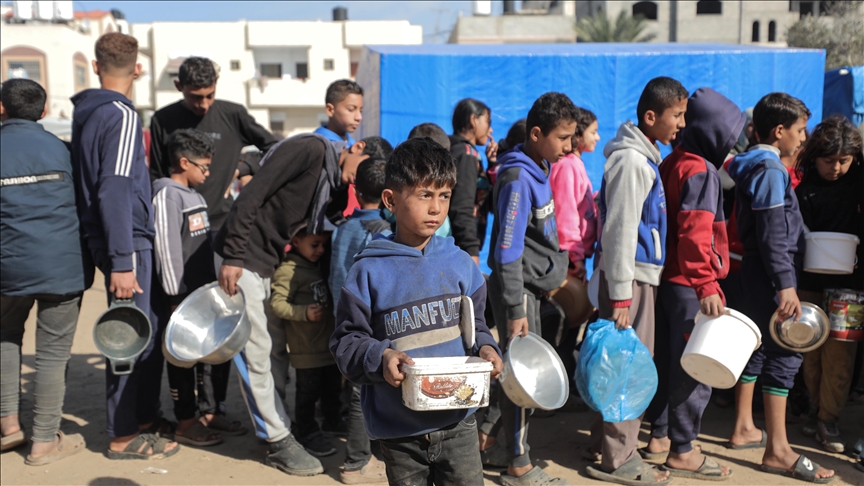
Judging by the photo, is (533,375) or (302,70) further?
(302,70)

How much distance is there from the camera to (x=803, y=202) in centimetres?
417

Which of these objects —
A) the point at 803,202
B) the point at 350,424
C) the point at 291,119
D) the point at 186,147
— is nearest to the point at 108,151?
the point at 186,147

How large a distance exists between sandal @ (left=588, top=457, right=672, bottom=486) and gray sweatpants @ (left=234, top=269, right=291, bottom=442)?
68.6 inches

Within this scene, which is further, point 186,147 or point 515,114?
point 515,114

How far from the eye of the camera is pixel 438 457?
7.66 feet

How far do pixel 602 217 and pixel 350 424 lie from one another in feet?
5.69

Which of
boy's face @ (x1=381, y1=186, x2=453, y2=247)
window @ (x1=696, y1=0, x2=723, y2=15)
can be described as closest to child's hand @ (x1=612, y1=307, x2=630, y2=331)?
boy's face @ (x1=381, y1=186, x2=453, y2=247)

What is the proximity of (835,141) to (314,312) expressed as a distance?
307cm

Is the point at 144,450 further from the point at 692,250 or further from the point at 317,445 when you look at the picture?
the point at 692,250

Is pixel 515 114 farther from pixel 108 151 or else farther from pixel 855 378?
pixel 108 151

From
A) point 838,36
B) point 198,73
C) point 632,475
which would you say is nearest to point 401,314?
point 632,475

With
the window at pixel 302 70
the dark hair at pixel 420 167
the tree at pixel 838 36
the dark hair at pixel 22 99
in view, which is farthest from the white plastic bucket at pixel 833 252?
the window at pixel 302 70

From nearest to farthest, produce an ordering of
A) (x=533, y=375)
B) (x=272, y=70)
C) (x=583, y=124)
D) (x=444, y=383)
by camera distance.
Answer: (x=444, y=383)
(x=533, y=375)
(x=583, y=124)
(x=272, y=70)

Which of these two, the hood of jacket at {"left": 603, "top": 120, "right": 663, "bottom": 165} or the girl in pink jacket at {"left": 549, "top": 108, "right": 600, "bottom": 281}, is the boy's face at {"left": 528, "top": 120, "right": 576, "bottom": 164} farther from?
the girl in pink jacket at {"left": 549, "top": 108, "right": 600, "bottom": 281}
